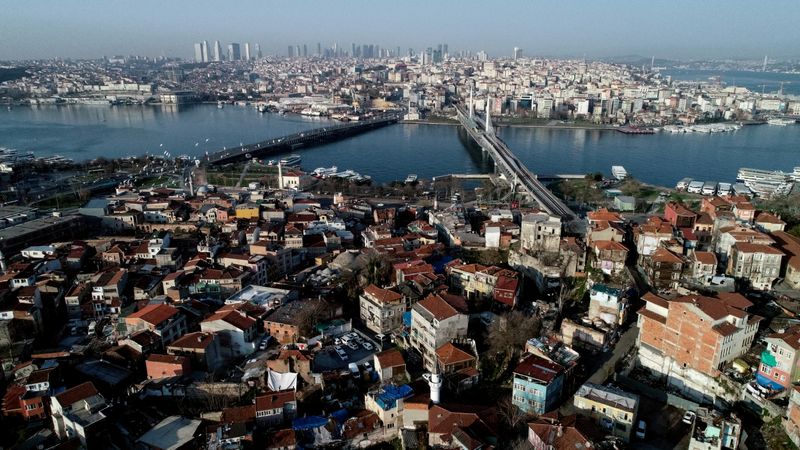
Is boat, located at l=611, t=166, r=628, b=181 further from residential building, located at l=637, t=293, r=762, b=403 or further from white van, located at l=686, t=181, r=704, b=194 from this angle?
residential building, located at l=637, t=293, r=762, b=403

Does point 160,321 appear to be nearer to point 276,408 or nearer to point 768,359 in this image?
point 276,408

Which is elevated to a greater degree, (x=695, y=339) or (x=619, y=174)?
(x=695, y=339)

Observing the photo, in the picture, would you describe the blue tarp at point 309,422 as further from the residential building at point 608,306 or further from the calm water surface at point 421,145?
the calm water surface at point 421,145

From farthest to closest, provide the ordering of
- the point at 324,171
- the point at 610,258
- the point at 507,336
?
1. the point at 324,171
2. the point at 610,258
3. the point at 507,336

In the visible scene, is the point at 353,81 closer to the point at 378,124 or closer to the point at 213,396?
the point at 378,124

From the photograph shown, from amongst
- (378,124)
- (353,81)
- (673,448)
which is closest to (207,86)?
(353,81)

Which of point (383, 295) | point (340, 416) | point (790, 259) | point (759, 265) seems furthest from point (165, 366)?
point (790, 259)
